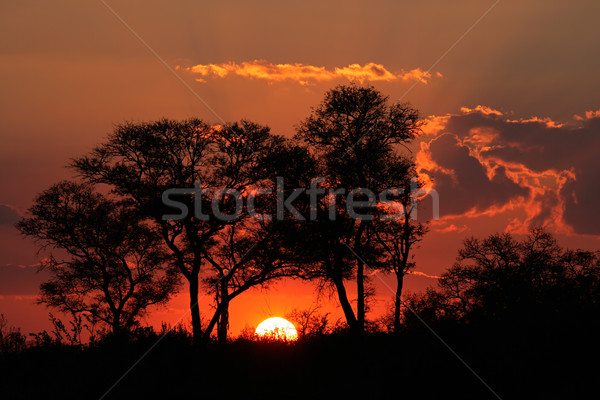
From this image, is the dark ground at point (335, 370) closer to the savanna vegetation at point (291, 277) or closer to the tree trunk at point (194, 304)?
the savanna vegetation at point (291, 277)

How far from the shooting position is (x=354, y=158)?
98.0 ft

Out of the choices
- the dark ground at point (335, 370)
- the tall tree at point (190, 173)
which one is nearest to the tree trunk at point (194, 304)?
the tall tree at point (190, 173)

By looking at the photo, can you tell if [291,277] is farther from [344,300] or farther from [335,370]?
[335,370]

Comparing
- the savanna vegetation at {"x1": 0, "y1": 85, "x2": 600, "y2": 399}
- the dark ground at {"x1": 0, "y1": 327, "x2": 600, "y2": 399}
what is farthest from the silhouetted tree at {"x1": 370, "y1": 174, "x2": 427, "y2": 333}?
the dark ground at {"x1": 0, "y1": 327, "x2": 600, "y2": 399}

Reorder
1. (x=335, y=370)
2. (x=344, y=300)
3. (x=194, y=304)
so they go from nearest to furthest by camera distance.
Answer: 1. (x=335, y=370)
2. (x=344, y=300)
3. (x=194, y=304)

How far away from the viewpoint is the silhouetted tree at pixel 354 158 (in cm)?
2930

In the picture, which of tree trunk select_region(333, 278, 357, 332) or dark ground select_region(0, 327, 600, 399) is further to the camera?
tree trunk select_region(333, 278, 357, 332)

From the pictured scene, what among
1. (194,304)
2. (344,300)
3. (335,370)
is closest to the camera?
(335,370)

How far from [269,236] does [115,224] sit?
1315 centimetres

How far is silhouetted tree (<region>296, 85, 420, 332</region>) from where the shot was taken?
1153 inches

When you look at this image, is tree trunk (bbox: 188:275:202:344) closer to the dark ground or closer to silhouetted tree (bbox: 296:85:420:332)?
silhouetted tree (bbox: 296:85:420:332)

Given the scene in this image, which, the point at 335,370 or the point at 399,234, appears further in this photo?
the point at 399,234

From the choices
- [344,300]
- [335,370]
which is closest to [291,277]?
[344,300]

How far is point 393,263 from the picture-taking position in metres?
35.8
